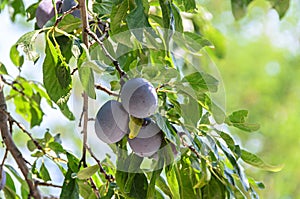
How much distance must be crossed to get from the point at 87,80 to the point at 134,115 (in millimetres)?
61

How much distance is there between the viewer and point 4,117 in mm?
A: 828

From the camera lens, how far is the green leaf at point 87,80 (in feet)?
2.03

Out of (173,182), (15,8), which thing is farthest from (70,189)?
(15,8)

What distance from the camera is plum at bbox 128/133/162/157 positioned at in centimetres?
64

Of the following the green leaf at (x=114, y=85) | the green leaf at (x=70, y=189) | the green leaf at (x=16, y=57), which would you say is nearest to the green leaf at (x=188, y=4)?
the green leaf at (x=114, y=85)

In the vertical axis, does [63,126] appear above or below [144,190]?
below

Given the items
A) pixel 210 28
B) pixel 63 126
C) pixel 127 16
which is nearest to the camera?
pixel 127 16

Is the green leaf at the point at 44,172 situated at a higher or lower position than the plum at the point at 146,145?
lower

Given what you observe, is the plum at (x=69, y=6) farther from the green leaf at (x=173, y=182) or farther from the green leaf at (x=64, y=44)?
the green leaf at (x=173, y=182)

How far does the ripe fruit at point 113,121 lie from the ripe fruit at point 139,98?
0.01 metres

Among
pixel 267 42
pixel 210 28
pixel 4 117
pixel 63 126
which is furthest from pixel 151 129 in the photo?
pixel 267 42

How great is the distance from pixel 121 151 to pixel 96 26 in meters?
0.15

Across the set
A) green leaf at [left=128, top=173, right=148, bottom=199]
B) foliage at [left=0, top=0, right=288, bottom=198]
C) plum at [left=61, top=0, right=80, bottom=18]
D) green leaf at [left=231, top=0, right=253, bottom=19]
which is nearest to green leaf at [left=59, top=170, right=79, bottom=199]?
foliage at [left=0, top=0, right=288, bottom=198]

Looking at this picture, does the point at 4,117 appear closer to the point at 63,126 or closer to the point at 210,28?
the point at 210,28
